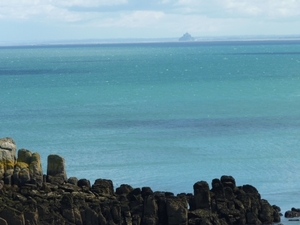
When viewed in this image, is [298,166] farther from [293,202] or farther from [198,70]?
[198,70]

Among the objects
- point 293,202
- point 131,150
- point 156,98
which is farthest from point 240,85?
point 293,202

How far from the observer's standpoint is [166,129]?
188ft

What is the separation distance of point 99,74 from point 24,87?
93.1ft

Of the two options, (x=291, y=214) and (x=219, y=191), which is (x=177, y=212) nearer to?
(x=219, y=191)

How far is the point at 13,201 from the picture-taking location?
95.5 ft

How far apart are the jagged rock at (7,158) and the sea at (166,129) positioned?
7280mm

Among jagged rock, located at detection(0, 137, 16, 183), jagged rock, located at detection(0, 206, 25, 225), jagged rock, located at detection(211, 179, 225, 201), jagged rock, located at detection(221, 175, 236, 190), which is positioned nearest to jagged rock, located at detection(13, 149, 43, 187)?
jagged rock, located at detection(0, 137, 16, 183)

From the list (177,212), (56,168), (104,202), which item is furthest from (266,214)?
(56,168)

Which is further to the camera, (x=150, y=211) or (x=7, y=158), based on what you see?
(x=7, y=158)

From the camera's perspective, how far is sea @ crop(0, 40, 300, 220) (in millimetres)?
41250

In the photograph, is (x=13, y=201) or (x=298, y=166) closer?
(x=13, y=201)

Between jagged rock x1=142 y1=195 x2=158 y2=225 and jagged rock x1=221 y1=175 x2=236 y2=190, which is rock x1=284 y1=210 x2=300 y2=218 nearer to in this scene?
jagged rock x1=221 y1=175 x2=236 y2=190

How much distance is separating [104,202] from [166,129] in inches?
1086

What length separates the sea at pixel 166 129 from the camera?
4125cm
